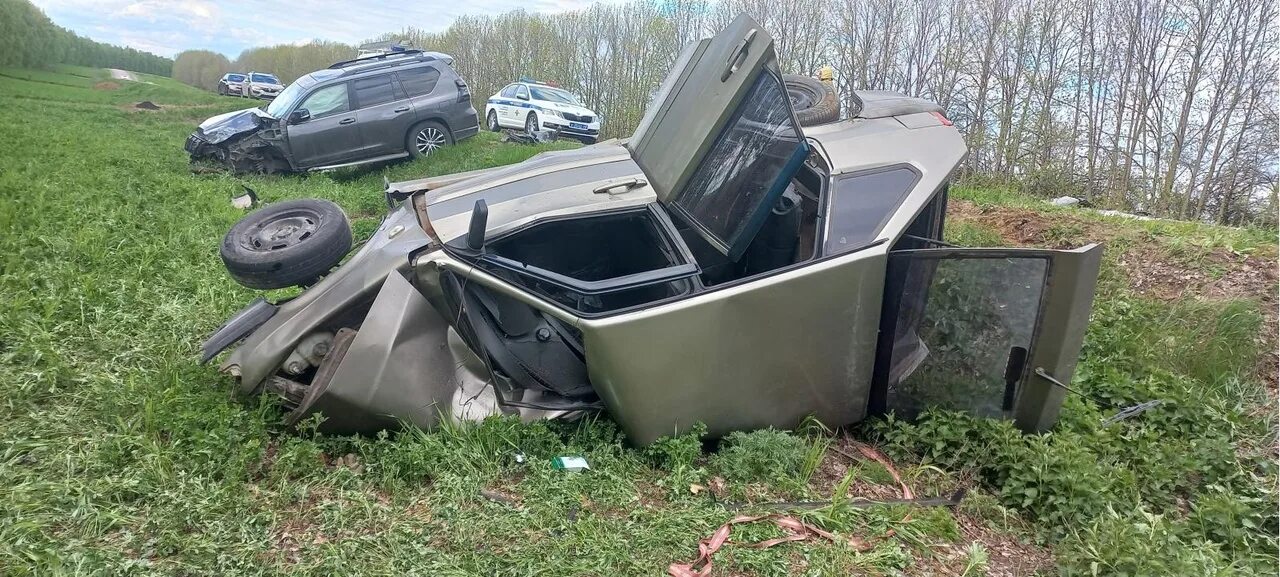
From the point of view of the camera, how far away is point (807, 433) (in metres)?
3.21

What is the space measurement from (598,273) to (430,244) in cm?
94

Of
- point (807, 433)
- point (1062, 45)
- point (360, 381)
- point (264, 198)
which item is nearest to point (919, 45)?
point (1062, 45)

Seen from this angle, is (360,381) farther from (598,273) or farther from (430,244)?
(598,273)

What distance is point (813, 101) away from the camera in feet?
14.6

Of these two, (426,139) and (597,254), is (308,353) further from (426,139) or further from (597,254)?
(426,139)

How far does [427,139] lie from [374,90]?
0.94 m

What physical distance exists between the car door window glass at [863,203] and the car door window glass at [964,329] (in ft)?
0.67

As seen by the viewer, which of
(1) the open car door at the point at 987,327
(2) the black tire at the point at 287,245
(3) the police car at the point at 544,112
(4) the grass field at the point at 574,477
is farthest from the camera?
(3) the police car at the point at 544,112

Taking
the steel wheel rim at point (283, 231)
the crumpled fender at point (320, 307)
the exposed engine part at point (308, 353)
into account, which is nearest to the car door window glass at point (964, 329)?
the crumpled fender at point (320, 307)

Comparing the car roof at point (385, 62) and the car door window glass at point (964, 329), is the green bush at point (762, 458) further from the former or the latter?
the car roof at point (385, 62)

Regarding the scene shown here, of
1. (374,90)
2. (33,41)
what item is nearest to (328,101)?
(374,90)

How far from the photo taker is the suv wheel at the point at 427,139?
10547 millimetres

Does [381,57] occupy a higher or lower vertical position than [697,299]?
higher

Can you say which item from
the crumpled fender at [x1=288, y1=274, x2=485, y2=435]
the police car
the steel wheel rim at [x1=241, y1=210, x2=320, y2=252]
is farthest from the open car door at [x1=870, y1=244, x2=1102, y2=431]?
the police car
